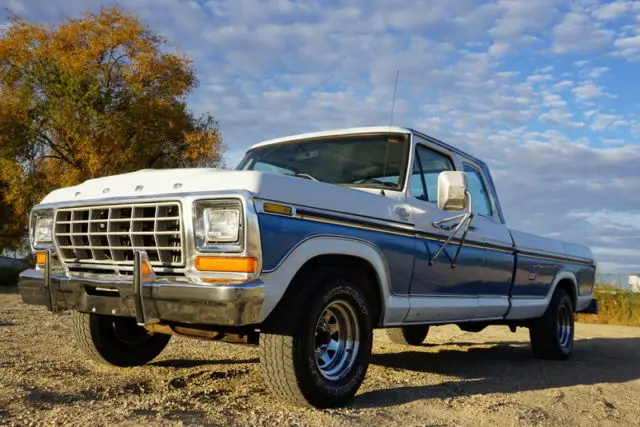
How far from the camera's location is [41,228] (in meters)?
4.64

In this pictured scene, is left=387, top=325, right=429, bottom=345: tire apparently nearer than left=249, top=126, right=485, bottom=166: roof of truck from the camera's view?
No

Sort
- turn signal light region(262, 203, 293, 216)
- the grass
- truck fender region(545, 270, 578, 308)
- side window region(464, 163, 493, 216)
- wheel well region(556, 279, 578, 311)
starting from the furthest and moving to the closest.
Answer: the grass < wheel well region(556, 279, 578, 311) < truck fender region(545, 270, 578, 308) < side window region(464, 163, 493, 216) < turn signal light region(262, 203, 293, 216)

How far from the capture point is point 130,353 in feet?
17.6

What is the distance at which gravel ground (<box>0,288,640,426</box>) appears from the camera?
376 centimetres

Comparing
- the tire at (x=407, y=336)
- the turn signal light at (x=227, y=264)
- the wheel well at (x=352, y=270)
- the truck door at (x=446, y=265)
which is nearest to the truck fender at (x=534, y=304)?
the truck door at (x=446, y=265)

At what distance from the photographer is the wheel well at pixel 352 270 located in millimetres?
3886

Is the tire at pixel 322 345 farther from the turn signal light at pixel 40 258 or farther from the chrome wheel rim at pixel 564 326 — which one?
the chrome wheel rim at pixel 564 326

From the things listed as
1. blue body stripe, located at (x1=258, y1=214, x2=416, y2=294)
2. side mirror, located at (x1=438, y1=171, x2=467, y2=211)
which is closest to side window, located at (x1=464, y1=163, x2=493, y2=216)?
side mirror, located at (x1=438, y1=171, x2=467, y2=211)

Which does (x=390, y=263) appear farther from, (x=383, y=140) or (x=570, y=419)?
(x=570, y=419)

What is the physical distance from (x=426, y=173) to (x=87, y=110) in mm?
16407

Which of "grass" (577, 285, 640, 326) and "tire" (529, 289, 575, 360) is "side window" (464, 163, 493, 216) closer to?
"tire" (529, 289, 575, 360)

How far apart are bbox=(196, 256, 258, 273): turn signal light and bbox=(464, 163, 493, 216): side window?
3327mm

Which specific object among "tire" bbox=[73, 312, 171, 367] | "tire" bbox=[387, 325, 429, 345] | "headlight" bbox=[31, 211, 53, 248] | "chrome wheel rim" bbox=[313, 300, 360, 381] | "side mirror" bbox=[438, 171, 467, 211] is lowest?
"tire" bbox=[387, 325, 429, 345]

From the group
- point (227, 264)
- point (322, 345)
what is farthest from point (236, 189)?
point (322, 345)
